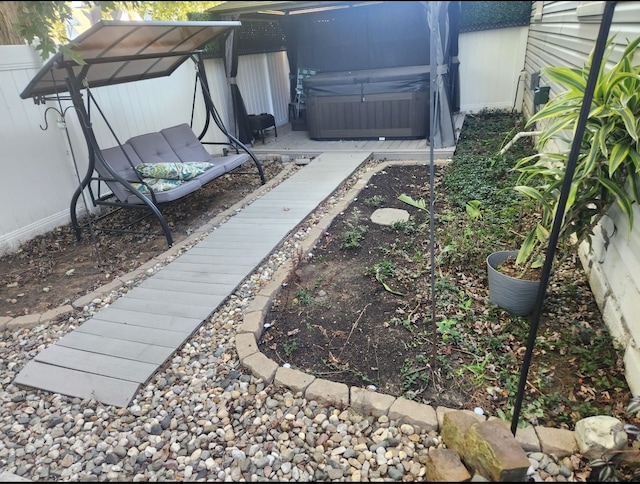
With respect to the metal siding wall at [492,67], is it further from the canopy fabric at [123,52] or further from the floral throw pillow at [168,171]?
the floral throw pillow at [168,171]

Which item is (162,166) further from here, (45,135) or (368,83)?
(368,83)

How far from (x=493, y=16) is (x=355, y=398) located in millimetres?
8264

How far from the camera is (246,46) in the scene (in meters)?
7.75

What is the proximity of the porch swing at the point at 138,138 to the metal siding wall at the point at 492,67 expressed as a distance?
529cm

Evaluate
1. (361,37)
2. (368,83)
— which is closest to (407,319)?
(368,83)

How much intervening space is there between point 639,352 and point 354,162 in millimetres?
4413

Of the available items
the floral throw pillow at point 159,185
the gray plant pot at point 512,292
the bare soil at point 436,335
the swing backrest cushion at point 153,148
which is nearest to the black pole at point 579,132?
the bare soil at point 436,335

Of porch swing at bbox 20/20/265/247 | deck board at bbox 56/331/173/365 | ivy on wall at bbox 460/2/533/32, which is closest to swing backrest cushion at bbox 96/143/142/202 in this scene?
porch swing at bbox 20/20/265/247

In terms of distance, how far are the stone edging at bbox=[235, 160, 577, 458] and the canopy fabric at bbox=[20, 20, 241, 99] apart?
7.04 ft

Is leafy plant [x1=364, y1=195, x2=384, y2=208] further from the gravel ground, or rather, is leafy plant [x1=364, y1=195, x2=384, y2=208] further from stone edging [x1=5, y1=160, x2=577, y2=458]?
the gravel ground

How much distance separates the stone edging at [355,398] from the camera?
168 cm

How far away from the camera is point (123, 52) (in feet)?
13.1

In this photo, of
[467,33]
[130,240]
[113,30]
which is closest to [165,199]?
[130,240]

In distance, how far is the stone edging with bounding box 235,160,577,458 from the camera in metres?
1.68
